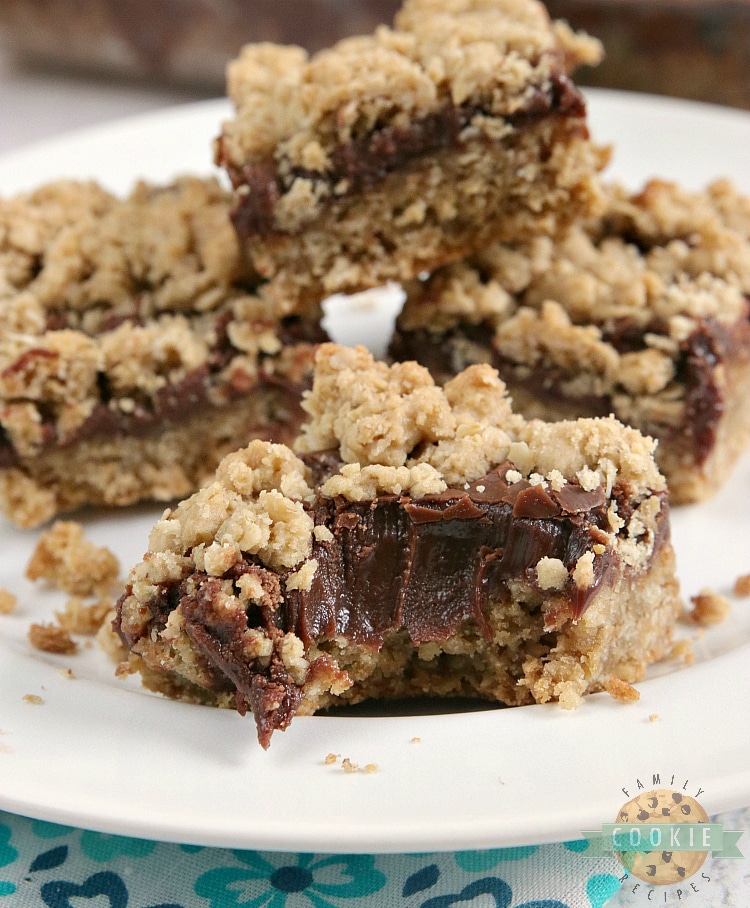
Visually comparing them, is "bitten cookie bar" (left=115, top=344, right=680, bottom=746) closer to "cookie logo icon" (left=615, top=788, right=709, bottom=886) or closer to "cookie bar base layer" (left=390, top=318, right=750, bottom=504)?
"cookie logo icon" (left=615, top=788, right=709, bottom=886)

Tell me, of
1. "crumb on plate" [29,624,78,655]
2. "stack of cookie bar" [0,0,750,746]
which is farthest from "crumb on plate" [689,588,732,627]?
"crumb on plate" [29,624,78,655]

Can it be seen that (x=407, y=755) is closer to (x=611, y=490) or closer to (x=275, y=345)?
(x=611, y=490)

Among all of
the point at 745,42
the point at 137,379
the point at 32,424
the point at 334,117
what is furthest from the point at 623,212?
the point at 745,42

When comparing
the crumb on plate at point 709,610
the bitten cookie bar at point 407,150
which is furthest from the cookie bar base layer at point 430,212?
the crumb on plate at point 709,610

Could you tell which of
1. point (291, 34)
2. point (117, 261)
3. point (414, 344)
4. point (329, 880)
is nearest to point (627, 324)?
point (414, 344)

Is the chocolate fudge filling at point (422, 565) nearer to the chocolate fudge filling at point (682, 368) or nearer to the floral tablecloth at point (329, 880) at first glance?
the floral tablecloth at point (329, 880)

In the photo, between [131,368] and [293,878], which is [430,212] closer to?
[131,368]

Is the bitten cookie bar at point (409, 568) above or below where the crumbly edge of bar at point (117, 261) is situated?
below

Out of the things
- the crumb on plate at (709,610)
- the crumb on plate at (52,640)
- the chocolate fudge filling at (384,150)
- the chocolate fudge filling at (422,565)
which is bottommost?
the crumb on plate at (52,640)
